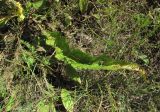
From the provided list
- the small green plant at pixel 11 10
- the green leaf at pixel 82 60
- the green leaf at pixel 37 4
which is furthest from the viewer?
the green leaf at pixel 37 4

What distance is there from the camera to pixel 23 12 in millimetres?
2699

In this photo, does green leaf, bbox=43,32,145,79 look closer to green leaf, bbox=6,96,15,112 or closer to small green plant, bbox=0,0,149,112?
small green plant, bbox=0,0,149,112

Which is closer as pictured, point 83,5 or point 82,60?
point 82,60

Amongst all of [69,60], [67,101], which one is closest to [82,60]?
[69,60]

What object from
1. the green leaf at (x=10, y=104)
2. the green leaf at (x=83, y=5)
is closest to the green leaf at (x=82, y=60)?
the green leaf at (x=83, y=5)

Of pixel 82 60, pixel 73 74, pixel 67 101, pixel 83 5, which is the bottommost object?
pixel 67 101

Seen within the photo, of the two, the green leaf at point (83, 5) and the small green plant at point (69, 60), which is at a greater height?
the green leaf at point (83, 5)

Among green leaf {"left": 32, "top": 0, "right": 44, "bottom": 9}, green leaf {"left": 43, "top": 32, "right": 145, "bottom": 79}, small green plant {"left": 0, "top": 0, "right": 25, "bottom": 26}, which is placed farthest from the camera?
A: green leaf {"left": 32, "top": 0, "right": 44, "bottom": 9}

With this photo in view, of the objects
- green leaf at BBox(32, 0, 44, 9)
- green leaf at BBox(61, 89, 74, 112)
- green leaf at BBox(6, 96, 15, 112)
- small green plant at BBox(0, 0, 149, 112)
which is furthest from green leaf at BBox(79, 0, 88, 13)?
green leaf at BBox(6, 96, 15, 112)

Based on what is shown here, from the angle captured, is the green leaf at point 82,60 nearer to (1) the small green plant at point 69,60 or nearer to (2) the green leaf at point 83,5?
(1) the small green plant at point 69,60

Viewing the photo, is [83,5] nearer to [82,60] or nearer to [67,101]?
[82,60]

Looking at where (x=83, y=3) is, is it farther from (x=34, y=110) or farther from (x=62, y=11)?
(x=34, y=110)

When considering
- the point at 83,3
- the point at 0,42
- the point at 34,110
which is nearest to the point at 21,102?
the point at 34,110

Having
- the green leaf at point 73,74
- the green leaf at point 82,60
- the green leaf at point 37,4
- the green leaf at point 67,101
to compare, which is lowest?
the green leaf at point 67,101
